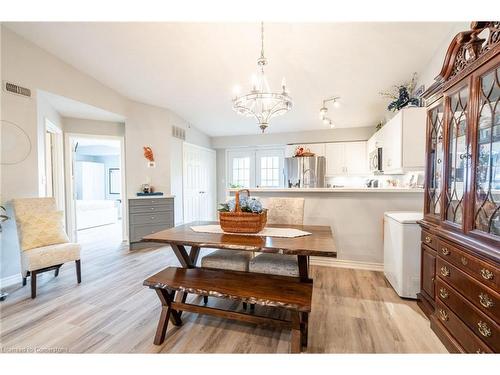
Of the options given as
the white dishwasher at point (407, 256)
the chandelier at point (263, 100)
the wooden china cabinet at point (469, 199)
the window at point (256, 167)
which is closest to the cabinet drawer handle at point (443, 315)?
the wooden china cabinet at point (469, 199)

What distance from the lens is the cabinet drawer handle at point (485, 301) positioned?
4.08 ft

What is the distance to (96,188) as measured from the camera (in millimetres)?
8750

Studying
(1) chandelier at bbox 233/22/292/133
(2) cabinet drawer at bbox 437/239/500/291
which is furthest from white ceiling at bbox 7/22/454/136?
(2) cabinet drawer at bbox 437/239/500/291

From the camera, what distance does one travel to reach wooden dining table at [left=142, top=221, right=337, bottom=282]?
1629 millimetres

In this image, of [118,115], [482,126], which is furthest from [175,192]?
[482,126]

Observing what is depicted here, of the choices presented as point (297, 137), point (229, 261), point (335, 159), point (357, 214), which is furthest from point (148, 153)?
point (335, 159)

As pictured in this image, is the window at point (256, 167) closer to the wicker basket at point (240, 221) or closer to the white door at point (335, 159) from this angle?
the white door at point (335, 159)

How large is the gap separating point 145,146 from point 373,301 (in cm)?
435

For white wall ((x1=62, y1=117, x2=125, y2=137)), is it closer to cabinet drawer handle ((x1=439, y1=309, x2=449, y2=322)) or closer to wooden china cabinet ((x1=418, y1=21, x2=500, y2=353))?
wooden china cabinet ((x1=418, y1=21, x2=500, y2=353))

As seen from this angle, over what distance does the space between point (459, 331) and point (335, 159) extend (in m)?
4.45

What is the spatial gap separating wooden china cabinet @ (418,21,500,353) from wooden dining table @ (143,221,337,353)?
31.1 inches

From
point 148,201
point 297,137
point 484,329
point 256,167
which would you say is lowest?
point 484,329

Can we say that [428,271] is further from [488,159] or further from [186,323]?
[186,323]

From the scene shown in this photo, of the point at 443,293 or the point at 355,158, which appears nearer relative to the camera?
the point at 443,293
